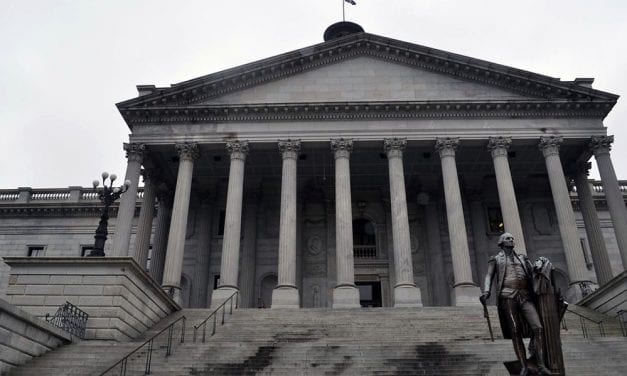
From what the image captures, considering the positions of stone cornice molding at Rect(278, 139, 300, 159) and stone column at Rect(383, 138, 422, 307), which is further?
stone cornice molding at Rect(278, 139, 300, 159)

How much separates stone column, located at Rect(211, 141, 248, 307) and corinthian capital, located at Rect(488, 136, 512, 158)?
13.4m

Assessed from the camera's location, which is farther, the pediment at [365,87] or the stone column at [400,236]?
the pediment at [365,87]

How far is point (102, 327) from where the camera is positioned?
1745 centimetres

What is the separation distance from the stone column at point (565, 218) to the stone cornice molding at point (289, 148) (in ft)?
43.3

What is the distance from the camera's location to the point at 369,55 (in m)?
31.9

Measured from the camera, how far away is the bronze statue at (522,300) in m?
8.31

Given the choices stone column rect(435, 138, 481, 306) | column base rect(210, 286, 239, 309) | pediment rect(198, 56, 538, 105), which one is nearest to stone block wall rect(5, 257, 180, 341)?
column base rect(210, 286, 239, 309)

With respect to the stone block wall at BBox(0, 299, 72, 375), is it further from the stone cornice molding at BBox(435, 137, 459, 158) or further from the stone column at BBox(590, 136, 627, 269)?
the stone column at BBox(590, 136, 627, 269)

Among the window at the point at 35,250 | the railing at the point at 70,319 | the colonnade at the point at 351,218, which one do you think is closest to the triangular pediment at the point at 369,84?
the colonnade at the point at 351,218

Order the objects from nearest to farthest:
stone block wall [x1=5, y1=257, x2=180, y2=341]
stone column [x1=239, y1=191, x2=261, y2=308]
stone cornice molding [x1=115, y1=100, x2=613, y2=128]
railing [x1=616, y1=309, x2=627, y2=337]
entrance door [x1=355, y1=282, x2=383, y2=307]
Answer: stone block wall [x1=5, y1=257, x2=180, y2=341]
railing [x1=616, y1=309, x2=627, y2=337]
stone cornice molding [x1=115, y1=100, x2=613, y2=128]
stone column [x1=239, y1=191, x2=261, y2=308]
entrance door [x1=355, y1=282, x2=383, y2=307]

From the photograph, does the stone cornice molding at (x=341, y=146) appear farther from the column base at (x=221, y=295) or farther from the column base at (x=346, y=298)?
the column base at (x=221, y=295)

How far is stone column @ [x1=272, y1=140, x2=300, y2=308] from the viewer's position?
2548 centimetres

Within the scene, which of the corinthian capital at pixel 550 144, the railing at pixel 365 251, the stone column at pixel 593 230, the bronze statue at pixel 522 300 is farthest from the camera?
the railing at pixel 365 251

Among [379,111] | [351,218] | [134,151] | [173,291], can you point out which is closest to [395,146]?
[379,111]
